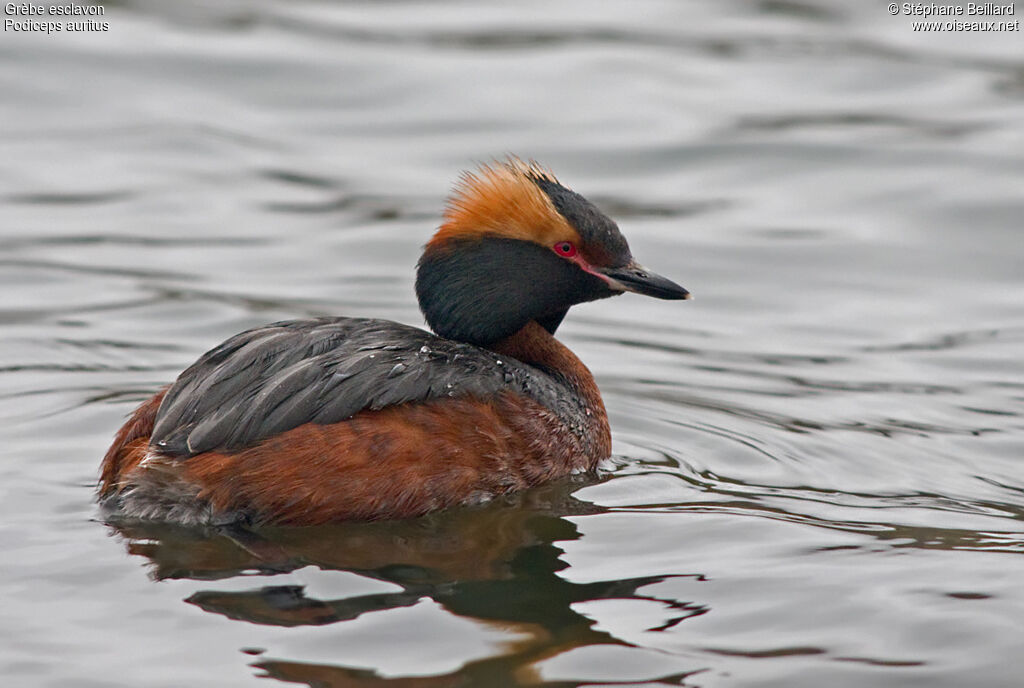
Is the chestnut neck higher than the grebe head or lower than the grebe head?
lower

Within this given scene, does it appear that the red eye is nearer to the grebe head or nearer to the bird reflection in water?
the grebe head

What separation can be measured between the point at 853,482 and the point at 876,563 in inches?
48.8

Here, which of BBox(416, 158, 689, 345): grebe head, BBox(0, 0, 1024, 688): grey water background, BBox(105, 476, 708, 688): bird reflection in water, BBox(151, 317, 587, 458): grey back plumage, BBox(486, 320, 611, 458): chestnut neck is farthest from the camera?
BBox(486, 320, 611, 458): chestnut neck

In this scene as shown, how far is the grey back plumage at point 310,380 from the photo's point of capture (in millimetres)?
6215

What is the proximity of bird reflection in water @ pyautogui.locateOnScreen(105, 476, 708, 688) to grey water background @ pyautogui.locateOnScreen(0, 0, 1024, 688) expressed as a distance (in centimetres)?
2

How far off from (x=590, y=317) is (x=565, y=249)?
2835mm

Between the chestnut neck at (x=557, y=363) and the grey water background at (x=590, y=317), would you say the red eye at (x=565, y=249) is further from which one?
the grey water background at (x=590, y=317)

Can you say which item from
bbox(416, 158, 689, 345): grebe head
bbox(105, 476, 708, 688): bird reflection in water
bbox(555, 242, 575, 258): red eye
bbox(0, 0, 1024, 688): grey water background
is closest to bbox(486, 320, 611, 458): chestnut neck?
bbox(416, 158, 689, 345): grebe head

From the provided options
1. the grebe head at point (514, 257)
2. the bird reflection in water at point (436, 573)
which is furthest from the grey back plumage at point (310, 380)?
the bird reflection in water at point (436, 573)

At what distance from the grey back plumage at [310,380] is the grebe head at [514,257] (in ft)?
0.85

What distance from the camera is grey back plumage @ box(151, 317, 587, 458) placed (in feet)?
20.4

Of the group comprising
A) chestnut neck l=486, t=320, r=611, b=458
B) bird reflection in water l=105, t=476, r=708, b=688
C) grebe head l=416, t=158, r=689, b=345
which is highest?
grebe head l=416, t=158, r=689, b=345

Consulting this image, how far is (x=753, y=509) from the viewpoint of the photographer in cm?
665

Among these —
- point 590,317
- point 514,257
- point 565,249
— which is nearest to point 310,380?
point 514,257
